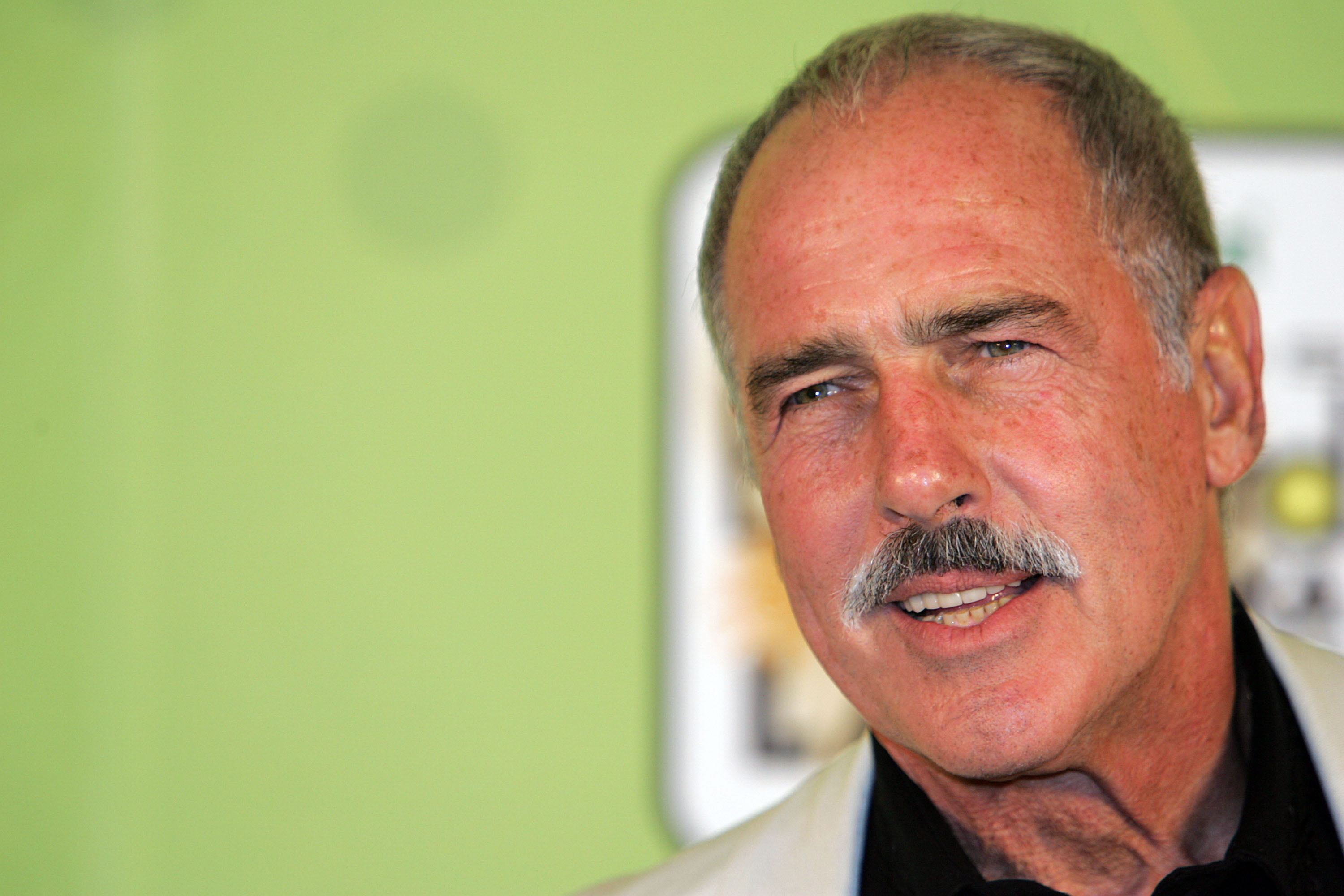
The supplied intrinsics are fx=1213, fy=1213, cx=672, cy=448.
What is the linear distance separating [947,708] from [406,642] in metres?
0.95

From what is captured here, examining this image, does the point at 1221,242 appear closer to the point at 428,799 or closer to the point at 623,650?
the point at 623,650

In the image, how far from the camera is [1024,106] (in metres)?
0.98

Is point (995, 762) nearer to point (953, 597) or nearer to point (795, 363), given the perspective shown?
point (953, 597)

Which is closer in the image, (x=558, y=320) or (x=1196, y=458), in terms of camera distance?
(x=1196, y=458)

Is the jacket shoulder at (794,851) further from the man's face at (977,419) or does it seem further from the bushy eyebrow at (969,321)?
the bushy eyebrow at (969,321)

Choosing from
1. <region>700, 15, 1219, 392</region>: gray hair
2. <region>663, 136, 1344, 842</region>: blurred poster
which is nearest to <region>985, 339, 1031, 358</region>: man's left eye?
<region>700, 15, 1219, 392</region>: gray hair

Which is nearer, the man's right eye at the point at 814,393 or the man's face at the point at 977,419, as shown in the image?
the man's face at the point at 977,419

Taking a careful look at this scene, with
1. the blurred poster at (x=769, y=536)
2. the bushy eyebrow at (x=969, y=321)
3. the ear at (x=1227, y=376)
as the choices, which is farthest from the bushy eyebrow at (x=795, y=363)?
the blurred poster at (x=769, y=536)

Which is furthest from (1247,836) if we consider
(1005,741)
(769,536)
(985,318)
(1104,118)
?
(769,536)

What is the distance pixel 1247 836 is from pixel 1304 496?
2.86 ft

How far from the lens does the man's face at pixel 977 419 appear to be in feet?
2.93

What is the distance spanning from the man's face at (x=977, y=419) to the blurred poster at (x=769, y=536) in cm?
62

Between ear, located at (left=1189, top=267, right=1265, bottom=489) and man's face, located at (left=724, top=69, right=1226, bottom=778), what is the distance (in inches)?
1.1

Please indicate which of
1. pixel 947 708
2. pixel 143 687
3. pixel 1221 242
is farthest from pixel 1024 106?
pixel 143 687
